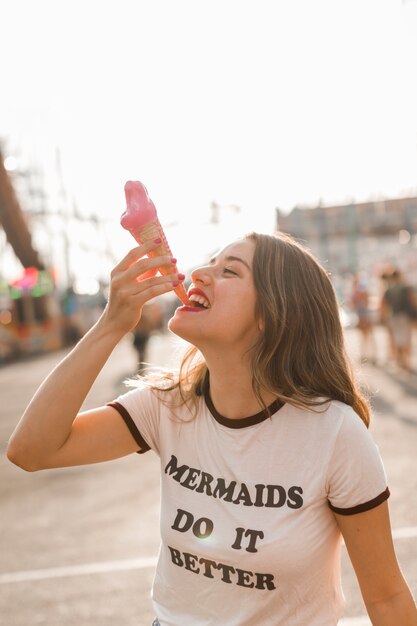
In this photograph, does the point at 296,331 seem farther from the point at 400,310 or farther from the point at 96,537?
the point at 400,310

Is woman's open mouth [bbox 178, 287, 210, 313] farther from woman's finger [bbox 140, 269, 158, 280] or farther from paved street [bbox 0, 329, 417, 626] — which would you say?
paved street [bbox 0, 329, 417, 626]

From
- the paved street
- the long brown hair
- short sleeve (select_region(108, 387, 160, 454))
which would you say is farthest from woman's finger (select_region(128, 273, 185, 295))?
the paved street

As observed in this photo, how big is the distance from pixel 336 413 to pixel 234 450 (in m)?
0.29

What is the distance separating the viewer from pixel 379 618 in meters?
2.00

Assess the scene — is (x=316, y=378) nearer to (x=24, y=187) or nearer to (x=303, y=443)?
(x=303, y=443)

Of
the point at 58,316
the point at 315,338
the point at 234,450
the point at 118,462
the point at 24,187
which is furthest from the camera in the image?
the point at 24,187

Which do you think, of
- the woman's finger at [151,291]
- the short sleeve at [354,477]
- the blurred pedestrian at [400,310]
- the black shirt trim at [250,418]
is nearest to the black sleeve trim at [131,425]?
the black shirt trim at [250,418]

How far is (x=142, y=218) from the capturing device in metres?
2.23

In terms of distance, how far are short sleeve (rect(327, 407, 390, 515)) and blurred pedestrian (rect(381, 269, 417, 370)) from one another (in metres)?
12.1

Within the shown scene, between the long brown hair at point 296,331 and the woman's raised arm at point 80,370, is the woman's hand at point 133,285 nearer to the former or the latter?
the woman's raised arm at point 80,370

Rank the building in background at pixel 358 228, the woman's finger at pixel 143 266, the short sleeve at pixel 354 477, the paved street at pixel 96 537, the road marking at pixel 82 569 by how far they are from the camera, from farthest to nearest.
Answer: the building in background at pixel 358 228
the road marking at pixel 82 569
the paved street at pixel 96 537
the woman's finger at pixel 143 266
the short sleeve at pixel 354 477

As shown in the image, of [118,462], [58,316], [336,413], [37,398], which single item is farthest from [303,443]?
[58,316]

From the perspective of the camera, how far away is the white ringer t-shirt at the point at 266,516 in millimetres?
1968

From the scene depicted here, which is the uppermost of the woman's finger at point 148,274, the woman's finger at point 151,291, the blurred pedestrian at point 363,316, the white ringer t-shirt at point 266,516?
the woman's finger at point 148,274
